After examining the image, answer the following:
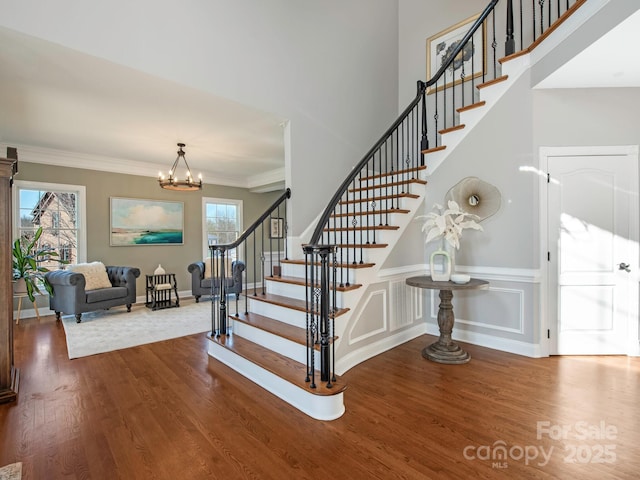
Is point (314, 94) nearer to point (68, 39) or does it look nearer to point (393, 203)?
point (393, 203)

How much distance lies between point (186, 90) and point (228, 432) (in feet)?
10.2

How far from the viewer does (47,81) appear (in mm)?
3047

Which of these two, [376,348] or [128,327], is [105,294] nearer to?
[128,327]

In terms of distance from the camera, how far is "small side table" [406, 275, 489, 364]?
2.98m

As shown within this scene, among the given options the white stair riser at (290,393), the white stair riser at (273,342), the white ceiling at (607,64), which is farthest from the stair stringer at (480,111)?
the white stair riser at (290,393)

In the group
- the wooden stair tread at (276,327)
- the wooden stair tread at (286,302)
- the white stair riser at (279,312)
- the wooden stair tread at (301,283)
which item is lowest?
the wooden stair tread at (276,327)

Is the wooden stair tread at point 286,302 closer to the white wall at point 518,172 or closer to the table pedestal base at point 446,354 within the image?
the table pedestal base at point 446,354

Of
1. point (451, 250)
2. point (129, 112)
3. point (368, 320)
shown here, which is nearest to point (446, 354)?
point (368, 320)

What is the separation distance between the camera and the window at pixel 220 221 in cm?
726

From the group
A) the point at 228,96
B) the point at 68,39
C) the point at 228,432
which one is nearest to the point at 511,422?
the point at 228,432

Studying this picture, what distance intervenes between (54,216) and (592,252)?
25.2 ft

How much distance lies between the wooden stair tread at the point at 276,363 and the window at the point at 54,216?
3.96 metres

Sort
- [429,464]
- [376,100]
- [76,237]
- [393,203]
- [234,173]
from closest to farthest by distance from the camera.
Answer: [429,464]
[393,203]
[376,100]
[76,237]
[234,173]

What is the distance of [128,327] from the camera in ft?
14.5
